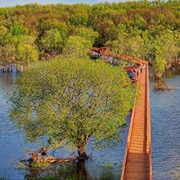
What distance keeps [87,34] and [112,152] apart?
74103 millimetres

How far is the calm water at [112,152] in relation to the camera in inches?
1167

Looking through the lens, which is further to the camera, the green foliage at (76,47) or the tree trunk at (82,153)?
the green foliage at (76,47)

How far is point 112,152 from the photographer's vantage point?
33.8 meters

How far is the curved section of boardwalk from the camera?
22.7m

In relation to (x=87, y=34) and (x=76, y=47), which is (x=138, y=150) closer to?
(x=76, y=47)

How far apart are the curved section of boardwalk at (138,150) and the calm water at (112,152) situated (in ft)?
9.28

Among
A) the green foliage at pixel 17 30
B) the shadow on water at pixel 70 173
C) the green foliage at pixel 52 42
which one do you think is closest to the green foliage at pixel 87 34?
the green foliage at pixel 52 42

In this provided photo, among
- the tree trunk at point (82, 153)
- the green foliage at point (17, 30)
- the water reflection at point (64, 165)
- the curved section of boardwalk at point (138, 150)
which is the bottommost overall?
the water reflection at point (64, 165)

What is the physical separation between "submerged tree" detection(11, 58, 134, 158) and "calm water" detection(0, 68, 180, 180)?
1669 mm

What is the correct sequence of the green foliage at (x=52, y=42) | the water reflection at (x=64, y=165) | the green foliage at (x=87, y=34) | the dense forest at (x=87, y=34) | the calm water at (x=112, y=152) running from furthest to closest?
the green foliage at (x=87, y=34) < the green foliage at (x=52, y=42) < the dense forest at (x=87, y=34) < the calm water at (x=112, y=152) < the water reflection at (x=64, y=165)

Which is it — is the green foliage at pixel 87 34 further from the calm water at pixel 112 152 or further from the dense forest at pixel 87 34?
the calm water at pixel 112 152

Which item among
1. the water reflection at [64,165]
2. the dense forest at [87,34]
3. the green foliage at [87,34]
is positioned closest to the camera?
the water reflection at [64,165]

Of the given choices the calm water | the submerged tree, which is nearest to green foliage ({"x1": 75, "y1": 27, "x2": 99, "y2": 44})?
the calm water

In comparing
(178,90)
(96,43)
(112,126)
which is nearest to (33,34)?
(96,43)
